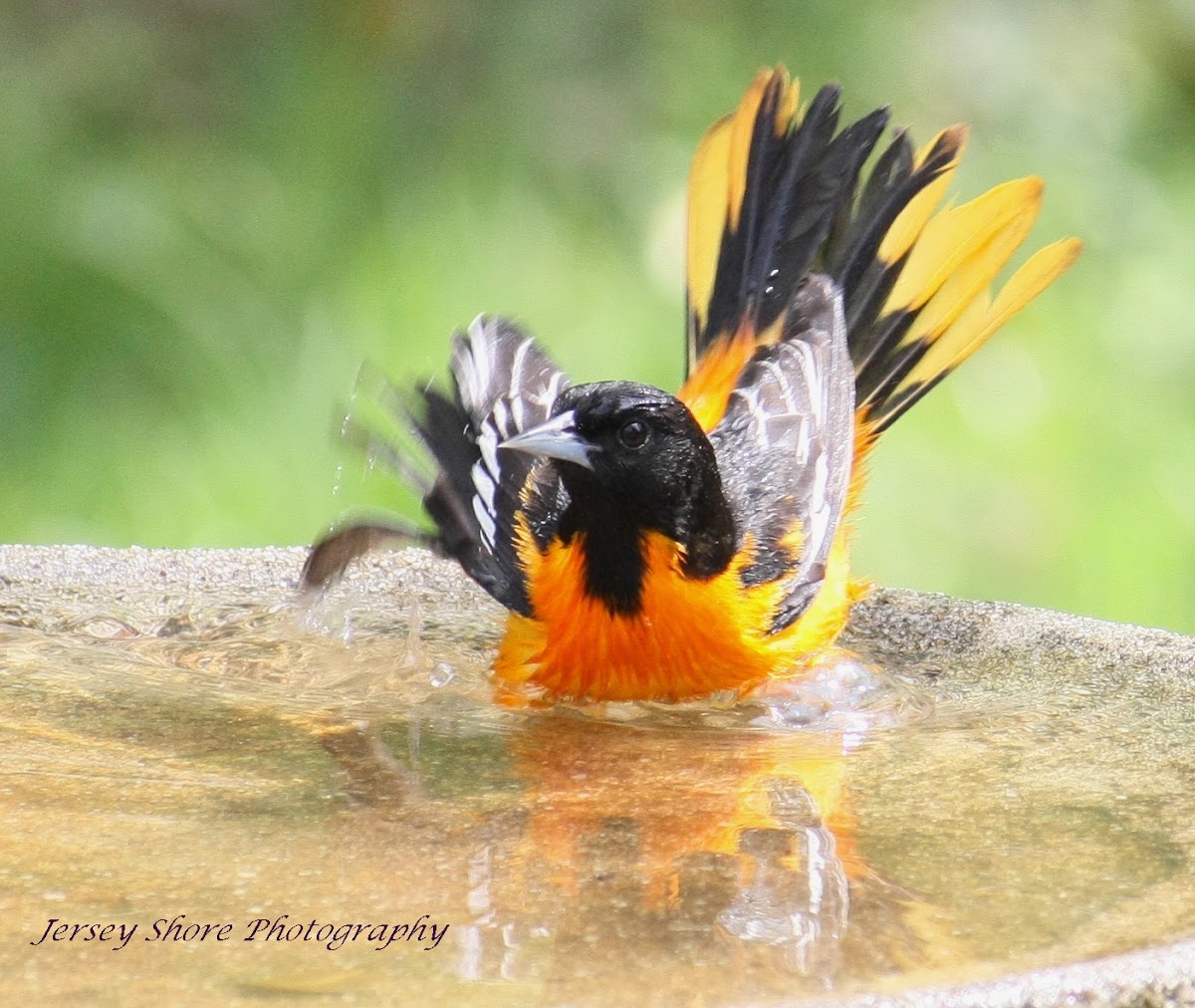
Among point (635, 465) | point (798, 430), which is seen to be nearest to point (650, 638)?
point (635, 465)

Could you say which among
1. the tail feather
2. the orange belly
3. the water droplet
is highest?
the tail feather

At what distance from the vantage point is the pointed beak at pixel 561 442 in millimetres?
2719

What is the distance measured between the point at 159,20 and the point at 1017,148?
320cm

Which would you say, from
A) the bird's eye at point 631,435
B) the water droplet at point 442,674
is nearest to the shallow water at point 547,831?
the water droplet at point 442,674

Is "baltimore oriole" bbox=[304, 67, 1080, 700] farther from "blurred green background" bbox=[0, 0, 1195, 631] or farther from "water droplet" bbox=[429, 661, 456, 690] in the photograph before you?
"blurred green background" bbox=[0, 0, 1195, 631]

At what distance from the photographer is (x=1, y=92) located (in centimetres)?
583

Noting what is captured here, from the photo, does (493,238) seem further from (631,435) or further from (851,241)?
(631,435)

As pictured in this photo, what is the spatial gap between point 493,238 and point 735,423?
2.22 m

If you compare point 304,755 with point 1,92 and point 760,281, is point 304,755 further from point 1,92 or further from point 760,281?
point 1,92

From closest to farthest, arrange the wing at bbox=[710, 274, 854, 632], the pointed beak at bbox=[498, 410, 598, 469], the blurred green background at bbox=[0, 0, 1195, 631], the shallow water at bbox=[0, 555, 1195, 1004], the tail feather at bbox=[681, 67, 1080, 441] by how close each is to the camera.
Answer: the shallow water at bbox=[0, 555, 1195, 1004] < the pointed beak at bbox=[498, 410, 598, 469] < the wing at bbox=[710, 274, 854, 632] < the tail feather at bbox=[681, 67, 1080, 441] < the blurred green background at bbox=[0, 0, 1195, 631]

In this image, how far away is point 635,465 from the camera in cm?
277

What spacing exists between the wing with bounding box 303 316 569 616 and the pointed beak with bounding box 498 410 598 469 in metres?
0.27

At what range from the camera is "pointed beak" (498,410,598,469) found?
8.92 feet

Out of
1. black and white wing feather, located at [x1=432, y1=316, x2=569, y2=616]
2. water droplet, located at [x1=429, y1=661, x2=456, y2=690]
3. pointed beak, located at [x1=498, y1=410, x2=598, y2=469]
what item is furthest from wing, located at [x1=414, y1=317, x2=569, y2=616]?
pointed beak, located at [x1=498, y1=410, x2=598, y2=469]
